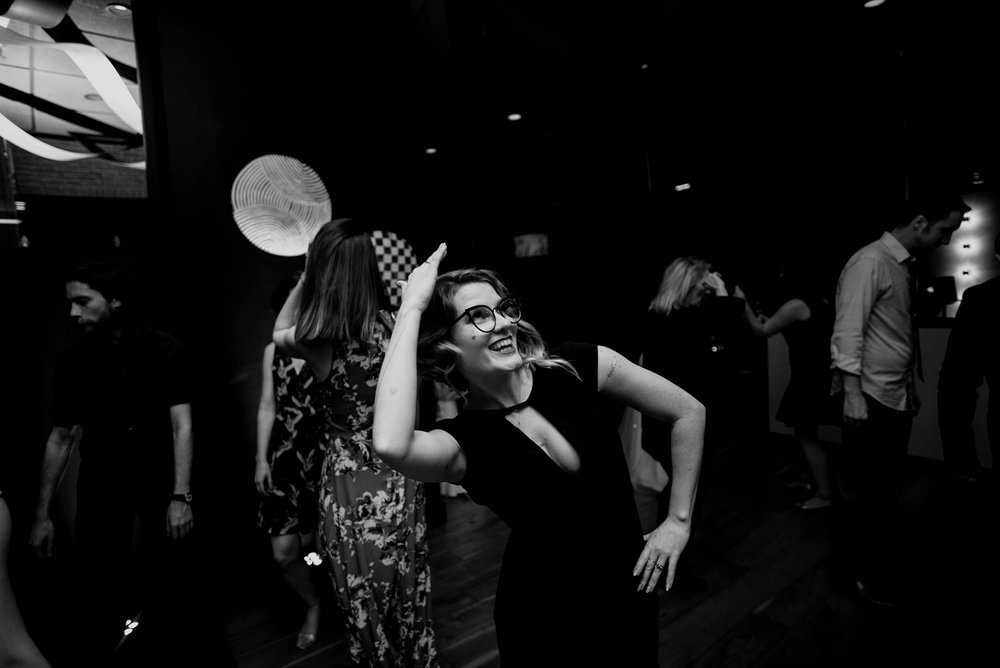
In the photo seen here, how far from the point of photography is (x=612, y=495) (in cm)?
115

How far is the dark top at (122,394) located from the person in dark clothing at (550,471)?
153 cm

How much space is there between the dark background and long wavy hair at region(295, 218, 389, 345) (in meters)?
1.05

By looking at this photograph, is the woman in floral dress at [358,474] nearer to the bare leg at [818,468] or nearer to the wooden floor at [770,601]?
the wooden floor at [770,601]

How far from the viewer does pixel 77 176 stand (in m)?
2.31

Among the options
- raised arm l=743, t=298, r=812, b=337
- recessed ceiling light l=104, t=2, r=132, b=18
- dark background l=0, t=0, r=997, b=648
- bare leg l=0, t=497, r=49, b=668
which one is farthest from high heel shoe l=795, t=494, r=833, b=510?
recessed ceiling light l=104, t=2, r=132, b=18

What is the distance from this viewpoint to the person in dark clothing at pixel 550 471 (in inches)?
43.1

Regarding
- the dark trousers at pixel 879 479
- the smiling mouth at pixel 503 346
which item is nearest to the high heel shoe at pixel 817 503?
the dark trousers at pixel 879 479

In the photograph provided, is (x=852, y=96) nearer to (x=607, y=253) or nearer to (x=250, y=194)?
(x=607, y=253)

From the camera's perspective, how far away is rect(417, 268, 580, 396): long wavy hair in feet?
3.80

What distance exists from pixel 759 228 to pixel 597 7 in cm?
280

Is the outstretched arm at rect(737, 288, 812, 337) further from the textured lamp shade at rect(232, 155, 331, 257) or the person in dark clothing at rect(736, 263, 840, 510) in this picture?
the textured lamp shade at rect(232, 155, 331, 257)

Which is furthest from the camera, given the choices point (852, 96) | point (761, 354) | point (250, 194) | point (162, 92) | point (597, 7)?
point (761, 354)

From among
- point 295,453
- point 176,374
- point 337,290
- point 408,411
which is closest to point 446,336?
point 408,411

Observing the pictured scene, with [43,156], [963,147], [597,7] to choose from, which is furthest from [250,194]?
[963,147]
